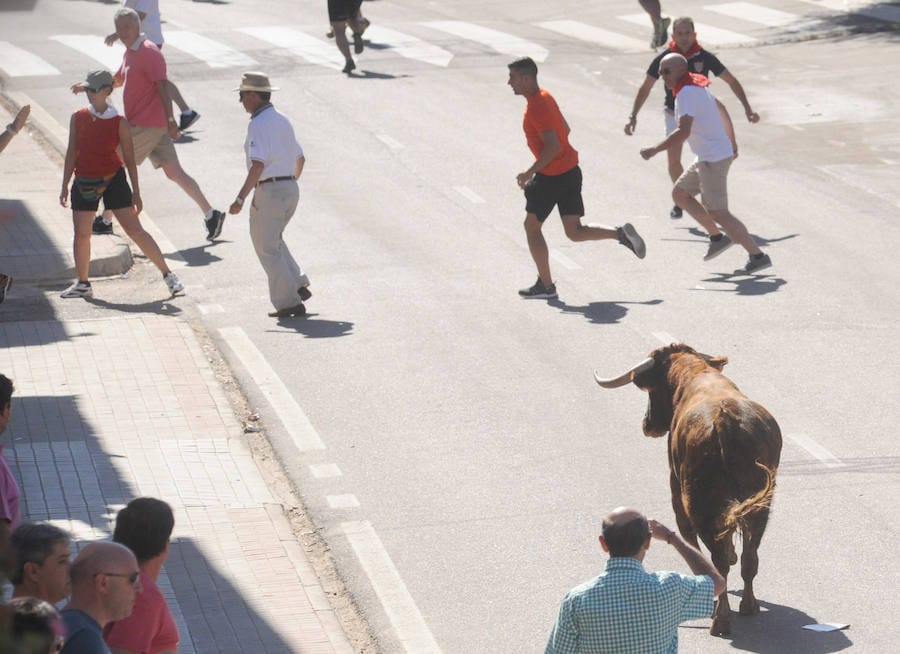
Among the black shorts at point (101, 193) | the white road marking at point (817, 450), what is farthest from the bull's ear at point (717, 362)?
the black shorts at point (101, 193)

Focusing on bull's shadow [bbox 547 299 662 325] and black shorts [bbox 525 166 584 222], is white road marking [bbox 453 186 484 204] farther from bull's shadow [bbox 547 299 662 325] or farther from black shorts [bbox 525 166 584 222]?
bull's shadow [bbox 547 299 662 325]

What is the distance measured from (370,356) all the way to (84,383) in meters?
2.22

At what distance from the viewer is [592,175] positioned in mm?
17703

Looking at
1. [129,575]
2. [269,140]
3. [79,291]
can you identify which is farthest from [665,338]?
[129,575]

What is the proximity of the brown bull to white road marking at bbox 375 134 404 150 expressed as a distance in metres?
12.0

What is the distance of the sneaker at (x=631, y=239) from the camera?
13656 millimetres

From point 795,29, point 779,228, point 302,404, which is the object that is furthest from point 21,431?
point 795,29

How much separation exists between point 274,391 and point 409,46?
53.0 feet

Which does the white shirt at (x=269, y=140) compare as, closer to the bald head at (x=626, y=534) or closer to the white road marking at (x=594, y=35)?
the bald head at (x=626, y=534)

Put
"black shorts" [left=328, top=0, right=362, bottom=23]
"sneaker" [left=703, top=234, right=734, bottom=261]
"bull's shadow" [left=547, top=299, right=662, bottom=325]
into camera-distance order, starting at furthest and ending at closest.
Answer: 1. "black shorts" [left=328, top=0, right=362, bottom=23]
2. "sneaker" [left=703, top=234, right=734, bottom=261]
3. "bull's shadow" [left=547, top=299, right=662, bottom=325]

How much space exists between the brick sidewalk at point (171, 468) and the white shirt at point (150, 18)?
8.87m

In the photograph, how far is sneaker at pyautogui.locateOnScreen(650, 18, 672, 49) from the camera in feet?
84.0

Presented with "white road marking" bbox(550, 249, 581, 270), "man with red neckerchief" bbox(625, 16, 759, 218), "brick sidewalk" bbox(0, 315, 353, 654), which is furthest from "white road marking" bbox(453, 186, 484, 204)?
"brick sidewalk" bbox(0, 315, 353, 654)

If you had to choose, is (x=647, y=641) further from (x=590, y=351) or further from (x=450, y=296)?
(x=450, y=296)
